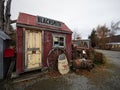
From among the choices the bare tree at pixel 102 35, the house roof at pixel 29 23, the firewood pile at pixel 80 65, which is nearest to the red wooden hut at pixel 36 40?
the house roof at pixel 29 23

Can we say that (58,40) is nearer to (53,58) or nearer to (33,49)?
(53,58)

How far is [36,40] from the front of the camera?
5270mm

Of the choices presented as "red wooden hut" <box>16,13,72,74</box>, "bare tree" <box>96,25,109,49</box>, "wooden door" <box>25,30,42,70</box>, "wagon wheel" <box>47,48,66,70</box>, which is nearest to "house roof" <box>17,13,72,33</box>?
"red wooden hut" <box>16,13,72,74</box>

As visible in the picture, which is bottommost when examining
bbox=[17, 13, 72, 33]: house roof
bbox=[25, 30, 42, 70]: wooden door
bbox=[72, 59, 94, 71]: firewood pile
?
bbox=[72, 59, 94, 71]: firewood pile

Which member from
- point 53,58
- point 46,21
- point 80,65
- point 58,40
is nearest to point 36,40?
point 46,21

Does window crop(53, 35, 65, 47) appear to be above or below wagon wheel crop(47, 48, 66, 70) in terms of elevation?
above

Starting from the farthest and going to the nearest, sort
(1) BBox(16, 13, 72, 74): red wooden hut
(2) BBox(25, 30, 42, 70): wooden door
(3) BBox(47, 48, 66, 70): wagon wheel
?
(3) BBox(47, 48, 66, 70): wagon wheel < (2) BBox(25, 30, 42, 70): wooden door < (1) BBox(16, 13, 72, 74): red wooden hut

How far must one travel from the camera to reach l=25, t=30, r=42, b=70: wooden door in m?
4.95

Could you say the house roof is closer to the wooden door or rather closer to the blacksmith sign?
the blacksmith sign

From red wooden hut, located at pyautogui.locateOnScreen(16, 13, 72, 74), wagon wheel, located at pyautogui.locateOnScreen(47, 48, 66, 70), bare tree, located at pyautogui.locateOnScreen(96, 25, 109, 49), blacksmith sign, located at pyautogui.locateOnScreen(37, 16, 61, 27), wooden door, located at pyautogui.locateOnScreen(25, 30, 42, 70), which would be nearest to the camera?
red wooden hut, located at pyautogui.locateOnScreen(16, 13, 72, 74)

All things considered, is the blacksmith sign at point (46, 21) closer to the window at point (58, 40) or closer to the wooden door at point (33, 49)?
the wooden door at point (33, 49)

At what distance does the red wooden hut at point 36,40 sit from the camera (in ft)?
15.6

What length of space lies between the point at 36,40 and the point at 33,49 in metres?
0.61

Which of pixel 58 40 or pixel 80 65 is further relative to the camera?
pixel 58 40
